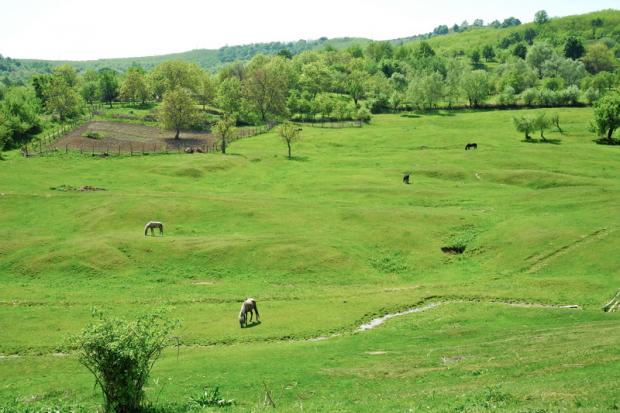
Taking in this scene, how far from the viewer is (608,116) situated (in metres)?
125

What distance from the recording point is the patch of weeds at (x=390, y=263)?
2328 inches

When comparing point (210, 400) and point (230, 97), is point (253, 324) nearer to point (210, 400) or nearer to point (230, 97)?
point (210, 400)

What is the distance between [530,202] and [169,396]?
6301 cm

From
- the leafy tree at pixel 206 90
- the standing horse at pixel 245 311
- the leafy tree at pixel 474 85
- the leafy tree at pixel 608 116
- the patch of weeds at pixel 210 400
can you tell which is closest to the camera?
the patch of weeds at pixel 210 400

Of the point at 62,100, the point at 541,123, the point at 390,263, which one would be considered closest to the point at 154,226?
the point at 390,263

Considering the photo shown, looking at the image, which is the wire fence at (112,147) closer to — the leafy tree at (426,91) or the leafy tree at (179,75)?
the leafy tree at (179,75)

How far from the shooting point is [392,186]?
8912 cm

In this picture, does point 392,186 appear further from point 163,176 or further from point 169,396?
point 169,396

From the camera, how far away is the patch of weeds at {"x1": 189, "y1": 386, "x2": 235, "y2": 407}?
26703 millimetres

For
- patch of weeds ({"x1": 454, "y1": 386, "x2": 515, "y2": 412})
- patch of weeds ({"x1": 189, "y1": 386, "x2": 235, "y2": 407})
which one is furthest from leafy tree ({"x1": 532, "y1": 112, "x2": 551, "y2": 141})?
patch of weeds ({"x1": 189, "y1": 386, "x2": 235, "y2": 407})

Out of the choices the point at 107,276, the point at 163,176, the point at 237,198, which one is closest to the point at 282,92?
the point at 163,176

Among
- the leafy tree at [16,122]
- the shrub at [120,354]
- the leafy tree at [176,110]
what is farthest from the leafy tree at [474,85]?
the shrub at [120,354]

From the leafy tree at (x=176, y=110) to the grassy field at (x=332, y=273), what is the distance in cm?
2619

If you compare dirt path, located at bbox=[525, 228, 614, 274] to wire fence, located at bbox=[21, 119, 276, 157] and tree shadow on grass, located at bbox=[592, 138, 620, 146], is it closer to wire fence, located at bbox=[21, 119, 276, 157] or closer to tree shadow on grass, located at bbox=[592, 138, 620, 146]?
tree shadow on grass, located at bbox=[592, 138, 620, 146]
